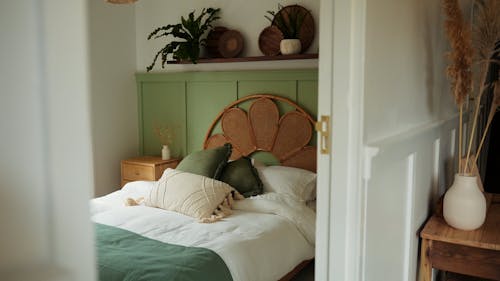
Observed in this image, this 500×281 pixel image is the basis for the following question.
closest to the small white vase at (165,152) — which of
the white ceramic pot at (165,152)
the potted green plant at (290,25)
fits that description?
the white ceramic pot at (165,152)

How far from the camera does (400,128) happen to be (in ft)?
5.83

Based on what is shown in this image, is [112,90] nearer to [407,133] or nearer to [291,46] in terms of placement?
[291,46]

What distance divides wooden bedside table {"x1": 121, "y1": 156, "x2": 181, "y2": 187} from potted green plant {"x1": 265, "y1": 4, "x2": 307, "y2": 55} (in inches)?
60.4

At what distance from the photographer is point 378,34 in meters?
1.48

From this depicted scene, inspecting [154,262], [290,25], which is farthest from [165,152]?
[154,262]

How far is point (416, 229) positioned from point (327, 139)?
87 cm

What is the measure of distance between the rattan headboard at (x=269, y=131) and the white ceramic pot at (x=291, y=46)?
39 centimetres

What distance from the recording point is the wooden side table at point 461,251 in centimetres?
180

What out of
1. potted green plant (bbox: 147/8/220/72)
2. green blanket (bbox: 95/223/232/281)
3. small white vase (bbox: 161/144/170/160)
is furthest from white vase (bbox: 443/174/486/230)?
small white vase (bbox: 161/144/170/160)

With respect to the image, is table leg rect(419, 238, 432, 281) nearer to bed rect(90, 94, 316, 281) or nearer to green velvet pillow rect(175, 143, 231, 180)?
bed rect(90, 94, 316, 281)

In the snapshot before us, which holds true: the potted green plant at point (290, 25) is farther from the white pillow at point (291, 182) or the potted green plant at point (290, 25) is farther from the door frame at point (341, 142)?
the door frame at point (341, 142)

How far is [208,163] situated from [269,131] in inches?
25.1

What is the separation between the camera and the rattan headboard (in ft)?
11.7

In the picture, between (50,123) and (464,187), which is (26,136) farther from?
(464,187)
